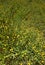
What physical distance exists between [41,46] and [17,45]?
0.78m

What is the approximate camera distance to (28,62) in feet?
13.9

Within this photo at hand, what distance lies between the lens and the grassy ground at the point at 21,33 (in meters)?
4.36

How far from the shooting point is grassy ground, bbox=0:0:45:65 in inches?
172

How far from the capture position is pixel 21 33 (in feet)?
16.9

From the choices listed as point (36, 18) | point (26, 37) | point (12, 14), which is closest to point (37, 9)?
point (36, 18)

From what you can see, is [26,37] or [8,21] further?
[8,21]

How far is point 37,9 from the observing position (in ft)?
23.0

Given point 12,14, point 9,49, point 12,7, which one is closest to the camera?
point 9,49

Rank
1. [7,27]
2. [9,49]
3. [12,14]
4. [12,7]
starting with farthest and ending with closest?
[12,7]
[12,14]
[7,27]
[9,49]

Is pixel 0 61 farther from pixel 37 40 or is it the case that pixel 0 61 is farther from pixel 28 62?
pixel 37 40

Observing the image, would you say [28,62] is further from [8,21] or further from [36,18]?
[36,18]

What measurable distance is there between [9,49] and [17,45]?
0.94 feet

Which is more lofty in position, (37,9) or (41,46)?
(37,9)

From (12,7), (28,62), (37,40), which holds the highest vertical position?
(12,7)
